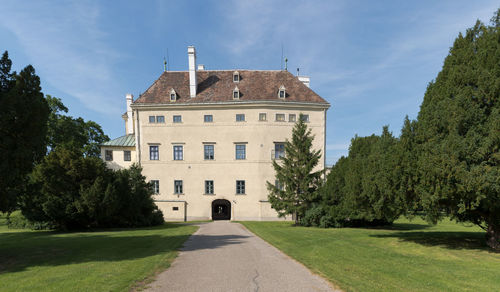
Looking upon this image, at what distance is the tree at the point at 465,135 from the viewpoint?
10922 mm

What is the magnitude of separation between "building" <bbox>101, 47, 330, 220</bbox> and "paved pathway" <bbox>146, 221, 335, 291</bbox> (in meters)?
22.5

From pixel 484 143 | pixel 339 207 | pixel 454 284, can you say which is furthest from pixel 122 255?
pixel 339 207

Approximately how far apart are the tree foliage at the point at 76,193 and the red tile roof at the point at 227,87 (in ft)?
47.6

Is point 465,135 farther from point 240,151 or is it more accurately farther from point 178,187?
point 178,187

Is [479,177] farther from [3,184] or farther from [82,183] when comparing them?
[82,183]

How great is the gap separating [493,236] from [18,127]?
21.0 metres

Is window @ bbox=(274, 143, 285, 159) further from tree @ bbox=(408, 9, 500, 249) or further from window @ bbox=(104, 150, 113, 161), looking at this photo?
window @ bbox=(104, 150, 113, 161)

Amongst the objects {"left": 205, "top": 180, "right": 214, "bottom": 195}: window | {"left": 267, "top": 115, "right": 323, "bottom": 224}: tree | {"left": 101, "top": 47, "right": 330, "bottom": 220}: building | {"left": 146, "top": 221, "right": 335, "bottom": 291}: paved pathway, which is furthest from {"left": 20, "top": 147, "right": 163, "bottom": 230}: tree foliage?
{"left": 267, "top": 115, "right": 323, "bottom": 224}: tree

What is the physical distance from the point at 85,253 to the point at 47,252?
5.88 ft

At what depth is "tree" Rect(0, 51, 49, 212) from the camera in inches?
381

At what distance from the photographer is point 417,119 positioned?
47.1 feet

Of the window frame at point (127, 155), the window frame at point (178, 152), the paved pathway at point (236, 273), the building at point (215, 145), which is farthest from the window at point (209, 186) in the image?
the paved pathway at point (236, 273)

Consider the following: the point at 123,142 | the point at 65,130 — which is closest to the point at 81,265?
the point at 123,142

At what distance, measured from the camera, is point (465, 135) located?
39.1ft
